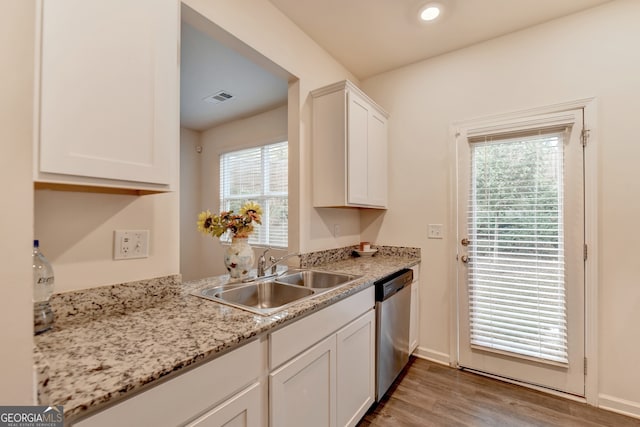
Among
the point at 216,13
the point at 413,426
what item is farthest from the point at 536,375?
the point at 216,13

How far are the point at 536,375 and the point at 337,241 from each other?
5.91ft

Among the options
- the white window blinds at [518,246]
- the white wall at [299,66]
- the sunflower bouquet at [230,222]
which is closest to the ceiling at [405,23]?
the white wall at [299,66]

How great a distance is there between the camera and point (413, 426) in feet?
5.75

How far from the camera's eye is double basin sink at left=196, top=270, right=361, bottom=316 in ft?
5.11

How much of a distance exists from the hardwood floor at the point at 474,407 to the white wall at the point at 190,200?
330cm

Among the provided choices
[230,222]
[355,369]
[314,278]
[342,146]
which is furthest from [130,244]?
[342,146]

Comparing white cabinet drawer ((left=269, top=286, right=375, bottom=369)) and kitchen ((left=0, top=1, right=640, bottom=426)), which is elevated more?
kitchen ((left=0, top=1, right=640, bottom=426))

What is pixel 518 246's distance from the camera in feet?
7.18

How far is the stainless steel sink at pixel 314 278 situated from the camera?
75.8 inches

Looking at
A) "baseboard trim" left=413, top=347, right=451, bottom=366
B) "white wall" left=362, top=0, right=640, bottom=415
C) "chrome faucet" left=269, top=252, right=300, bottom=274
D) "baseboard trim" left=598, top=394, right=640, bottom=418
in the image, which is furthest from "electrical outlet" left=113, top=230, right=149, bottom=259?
"baseboard trim" left=598, top=394, right=640, bottom=418

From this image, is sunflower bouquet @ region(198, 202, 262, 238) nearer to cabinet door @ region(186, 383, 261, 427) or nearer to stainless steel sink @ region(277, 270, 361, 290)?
stainless steel sink @ region(277, 270, 361, 290)

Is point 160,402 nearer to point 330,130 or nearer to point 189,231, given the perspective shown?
point 330,130

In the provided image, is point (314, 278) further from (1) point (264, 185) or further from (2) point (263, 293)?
(1) point (264, 185)

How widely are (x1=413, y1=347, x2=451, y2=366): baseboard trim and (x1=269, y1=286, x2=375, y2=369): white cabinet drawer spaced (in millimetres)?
1234
